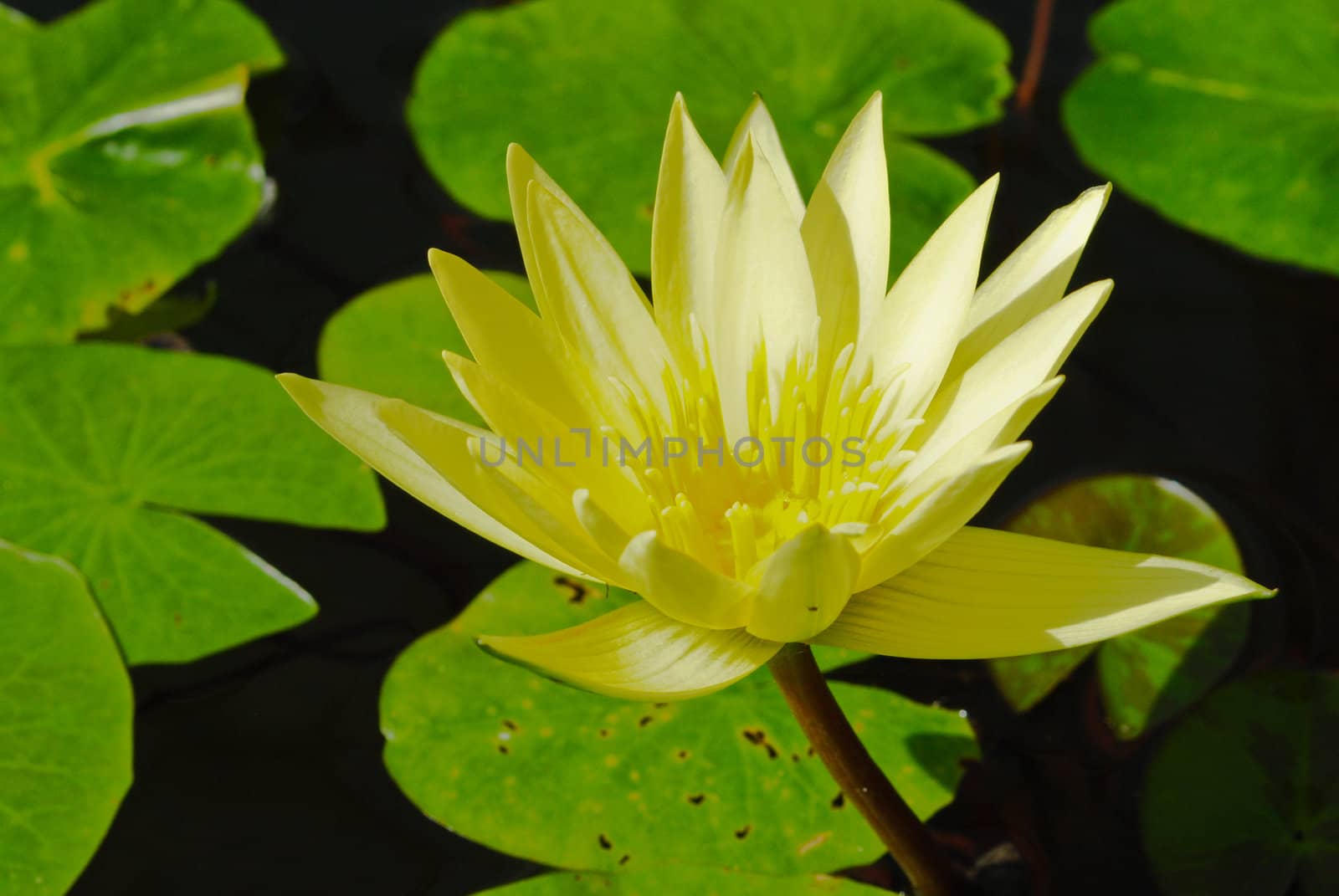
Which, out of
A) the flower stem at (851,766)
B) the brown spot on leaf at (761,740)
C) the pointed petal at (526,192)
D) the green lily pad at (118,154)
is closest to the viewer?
the flower stem at (851,766)

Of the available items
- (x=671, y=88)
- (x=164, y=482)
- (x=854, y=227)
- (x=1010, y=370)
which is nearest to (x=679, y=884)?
(x=1010, y=370)

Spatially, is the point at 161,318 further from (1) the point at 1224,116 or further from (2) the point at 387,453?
(1) the point at 1224,116

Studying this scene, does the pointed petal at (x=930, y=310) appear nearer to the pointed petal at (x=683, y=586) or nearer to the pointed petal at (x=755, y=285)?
the pointed petal at (x=755, y=285)

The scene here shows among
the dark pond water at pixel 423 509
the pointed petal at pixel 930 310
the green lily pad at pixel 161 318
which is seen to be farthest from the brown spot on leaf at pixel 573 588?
the green lily pad at pixel 161 318

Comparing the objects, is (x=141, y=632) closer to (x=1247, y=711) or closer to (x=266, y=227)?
(x=266, y=227)

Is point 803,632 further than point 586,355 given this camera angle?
No

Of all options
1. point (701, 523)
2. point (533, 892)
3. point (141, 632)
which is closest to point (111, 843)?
Result: point (141, 632)

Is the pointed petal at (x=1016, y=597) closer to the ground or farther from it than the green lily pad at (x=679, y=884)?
farther from it
